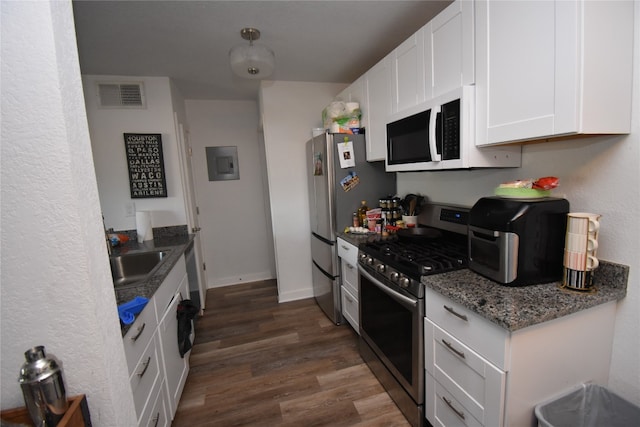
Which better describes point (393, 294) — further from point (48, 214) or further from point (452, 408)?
point (48, 214)

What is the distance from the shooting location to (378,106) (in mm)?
2156

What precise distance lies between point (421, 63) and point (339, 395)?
2.12m

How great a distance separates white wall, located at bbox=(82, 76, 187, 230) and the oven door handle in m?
2.06

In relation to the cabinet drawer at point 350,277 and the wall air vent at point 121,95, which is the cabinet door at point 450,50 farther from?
the wall air vent at point 121,95

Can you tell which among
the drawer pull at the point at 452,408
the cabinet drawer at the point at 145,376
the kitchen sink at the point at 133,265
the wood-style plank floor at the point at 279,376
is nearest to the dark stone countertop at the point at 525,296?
the drawer pull at the point at 452,408

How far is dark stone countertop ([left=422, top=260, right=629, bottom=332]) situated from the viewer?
3.20 ft

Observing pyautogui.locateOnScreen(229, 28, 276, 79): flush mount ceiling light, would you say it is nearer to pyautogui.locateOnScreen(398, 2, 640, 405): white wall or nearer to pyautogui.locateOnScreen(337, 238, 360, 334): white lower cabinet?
pyautogui.locateOnScreen(337, 238, 360, 334): white lower cabinet

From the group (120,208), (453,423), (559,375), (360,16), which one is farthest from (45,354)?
(120,208)

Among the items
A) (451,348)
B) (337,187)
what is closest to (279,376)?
(451,348)

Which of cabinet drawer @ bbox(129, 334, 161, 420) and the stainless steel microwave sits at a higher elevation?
the stainless steel microwave

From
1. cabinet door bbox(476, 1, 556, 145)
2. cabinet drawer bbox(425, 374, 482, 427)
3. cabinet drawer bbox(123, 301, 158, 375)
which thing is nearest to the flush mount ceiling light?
cabinet door bbox(476, 1, 556, 145)

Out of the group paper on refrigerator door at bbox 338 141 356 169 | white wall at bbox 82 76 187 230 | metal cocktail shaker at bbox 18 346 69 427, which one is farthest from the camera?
white wall at bbox 82 76 187 230

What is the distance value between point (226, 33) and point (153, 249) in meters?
1.68

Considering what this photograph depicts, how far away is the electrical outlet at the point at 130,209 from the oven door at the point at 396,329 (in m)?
2.18
